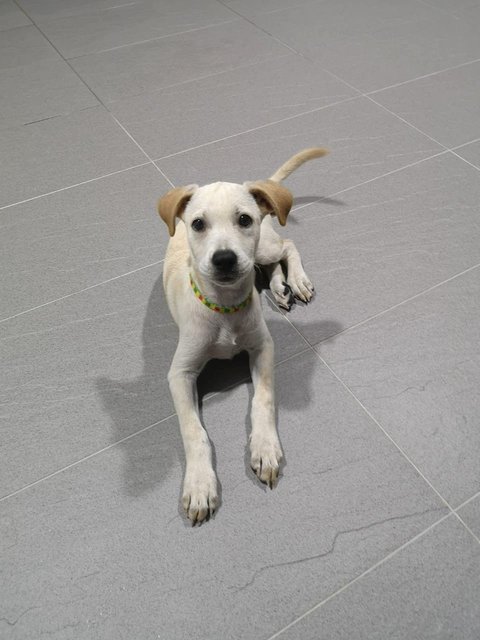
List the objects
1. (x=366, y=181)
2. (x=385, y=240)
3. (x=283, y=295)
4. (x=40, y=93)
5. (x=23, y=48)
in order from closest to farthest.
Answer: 1. (x=283, y=295)
2. (x=385, y=240)
3. (x=366, y=181)
4. (x=40, y=93)
5. (x=23, y=48)

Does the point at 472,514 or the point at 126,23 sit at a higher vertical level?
the point at 126,23

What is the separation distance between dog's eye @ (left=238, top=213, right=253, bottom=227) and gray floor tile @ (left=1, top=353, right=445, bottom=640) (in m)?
0.63

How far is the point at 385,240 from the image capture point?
6.62 ft

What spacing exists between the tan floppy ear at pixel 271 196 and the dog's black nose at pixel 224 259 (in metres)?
0.23

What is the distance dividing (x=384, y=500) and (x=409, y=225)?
128cm

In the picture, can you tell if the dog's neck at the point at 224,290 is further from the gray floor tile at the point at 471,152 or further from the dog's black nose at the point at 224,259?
the gray floor tile at the point at 471,152

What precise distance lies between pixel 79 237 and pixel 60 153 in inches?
29.8

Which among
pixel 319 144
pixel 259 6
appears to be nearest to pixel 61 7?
pixel 259 6

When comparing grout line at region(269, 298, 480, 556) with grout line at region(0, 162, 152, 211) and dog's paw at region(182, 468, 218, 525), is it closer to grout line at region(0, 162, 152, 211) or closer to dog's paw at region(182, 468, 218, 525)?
dog's paw at region(182, 468, 218, 525)

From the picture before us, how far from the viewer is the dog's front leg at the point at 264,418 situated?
1322mm

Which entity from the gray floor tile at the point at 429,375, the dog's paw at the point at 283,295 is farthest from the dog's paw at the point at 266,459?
the dog's paw at the point at 283,295

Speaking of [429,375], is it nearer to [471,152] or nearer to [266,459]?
[266,459]

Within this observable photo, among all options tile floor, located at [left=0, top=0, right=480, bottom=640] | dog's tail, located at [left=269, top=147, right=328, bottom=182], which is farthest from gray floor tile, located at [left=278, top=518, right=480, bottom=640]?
dog's tail, located at [left=269, top=147, right=328, bottom=182]

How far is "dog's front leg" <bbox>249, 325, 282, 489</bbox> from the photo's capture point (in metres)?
1.32
